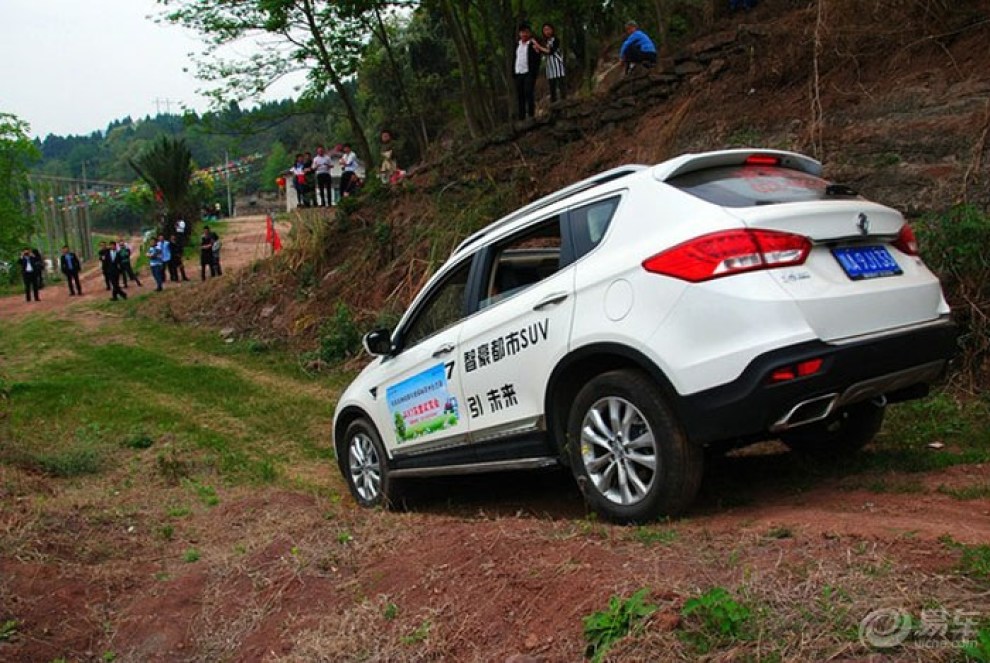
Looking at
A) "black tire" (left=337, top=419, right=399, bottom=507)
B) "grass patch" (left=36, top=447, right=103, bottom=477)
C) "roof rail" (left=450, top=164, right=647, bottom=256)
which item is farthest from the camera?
"grass patch" (left=36, top=447, right=103, bottom=477)

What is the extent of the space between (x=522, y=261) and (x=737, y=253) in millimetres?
1770

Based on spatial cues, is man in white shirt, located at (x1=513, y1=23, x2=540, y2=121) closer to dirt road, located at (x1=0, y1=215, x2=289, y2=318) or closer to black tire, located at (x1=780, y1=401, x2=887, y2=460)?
dirt road, located at (x1=0, y1=215, x2=289, y2=318)

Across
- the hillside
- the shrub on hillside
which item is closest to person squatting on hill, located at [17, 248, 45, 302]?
the hillside

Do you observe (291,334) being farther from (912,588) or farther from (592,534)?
(912,588)

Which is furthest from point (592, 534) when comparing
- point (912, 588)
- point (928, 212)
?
point (928, 212)

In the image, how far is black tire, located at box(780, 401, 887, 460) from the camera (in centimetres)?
536

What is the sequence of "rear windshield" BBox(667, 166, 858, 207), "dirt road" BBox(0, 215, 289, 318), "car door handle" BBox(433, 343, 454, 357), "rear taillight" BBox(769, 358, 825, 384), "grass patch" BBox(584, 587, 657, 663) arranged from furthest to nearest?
"dirt road" BBox(0, 215, 289, 318), "car door handle" BBox(433, 343, 454, 357), "rear windshield" BBox(667, 166, 858, 207), "rear taillight" BBox(769, 358, 825, 384), "grass patch" BBox(584, 587, 657, 663)

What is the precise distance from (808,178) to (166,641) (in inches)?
161

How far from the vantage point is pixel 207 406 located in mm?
12125

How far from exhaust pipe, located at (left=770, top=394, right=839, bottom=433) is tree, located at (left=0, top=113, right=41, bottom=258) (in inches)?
1662

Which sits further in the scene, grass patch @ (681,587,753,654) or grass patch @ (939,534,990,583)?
grass patch @ (939,534,990,583)

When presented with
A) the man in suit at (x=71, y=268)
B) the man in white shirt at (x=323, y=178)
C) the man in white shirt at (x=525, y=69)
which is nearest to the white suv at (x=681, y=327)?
the man in white shirt at (x=525, y=69)

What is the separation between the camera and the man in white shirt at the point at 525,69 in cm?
1459

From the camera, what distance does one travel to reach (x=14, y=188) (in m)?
40.9
